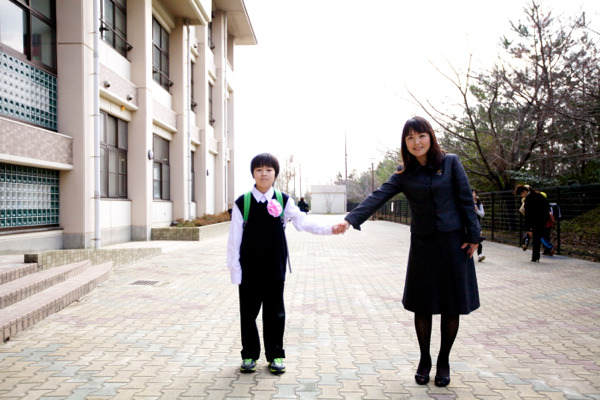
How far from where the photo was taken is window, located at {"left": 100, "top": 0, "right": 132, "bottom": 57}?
43.2ft

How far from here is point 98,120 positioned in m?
10.7

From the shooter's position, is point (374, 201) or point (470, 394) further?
point (374, 201)

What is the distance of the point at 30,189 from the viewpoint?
9320mm

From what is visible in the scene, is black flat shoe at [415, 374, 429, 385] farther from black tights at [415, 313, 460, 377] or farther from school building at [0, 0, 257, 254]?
school building at [0, 0, 257, 254]

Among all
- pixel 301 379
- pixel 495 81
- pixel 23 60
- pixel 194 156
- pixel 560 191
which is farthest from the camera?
pixel 194 156

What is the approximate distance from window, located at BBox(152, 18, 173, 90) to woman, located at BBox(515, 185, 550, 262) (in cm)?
1278

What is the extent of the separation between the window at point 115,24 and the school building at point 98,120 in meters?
0.03

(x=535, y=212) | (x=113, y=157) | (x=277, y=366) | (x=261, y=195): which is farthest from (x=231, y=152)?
(x=277, y=366)

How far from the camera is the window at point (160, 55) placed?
17.0 m

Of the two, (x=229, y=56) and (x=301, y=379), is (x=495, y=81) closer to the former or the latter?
(x=301, y=379)

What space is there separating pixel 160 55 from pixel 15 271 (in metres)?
12.9

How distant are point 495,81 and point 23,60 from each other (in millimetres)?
14628

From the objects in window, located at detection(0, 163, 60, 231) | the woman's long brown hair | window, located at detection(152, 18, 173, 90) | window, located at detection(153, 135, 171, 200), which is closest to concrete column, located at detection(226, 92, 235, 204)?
window, located at detection(153, 135, 171, 200)

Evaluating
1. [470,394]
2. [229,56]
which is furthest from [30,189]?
[229,56]
